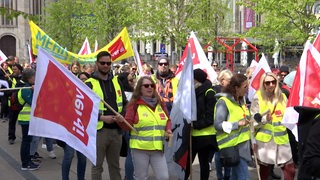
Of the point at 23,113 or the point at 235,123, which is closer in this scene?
the point at 235,123

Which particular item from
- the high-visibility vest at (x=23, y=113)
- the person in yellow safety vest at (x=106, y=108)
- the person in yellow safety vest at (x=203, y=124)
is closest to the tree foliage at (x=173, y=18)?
the high-visibility vest at (x=23, y=113)

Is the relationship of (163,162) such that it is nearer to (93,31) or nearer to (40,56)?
(40,56)

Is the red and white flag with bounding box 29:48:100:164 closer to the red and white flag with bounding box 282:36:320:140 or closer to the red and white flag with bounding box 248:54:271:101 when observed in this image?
the red and white flag with bounding box 282:36:320:140

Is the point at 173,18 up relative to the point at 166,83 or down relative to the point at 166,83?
up

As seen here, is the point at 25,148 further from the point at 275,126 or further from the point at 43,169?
the point at 275,126

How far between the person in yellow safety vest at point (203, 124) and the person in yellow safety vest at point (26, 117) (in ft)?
9.95

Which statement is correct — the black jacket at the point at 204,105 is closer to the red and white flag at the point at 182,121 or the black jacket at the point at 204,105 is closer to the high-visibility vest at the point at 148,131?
the red and white flag at the point at 182,121

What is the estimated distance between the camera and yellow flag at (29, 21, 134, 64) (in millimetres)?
10500

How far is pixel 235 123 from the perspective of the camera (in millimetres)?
5883

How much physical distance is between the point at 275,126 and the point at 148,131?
1856mm

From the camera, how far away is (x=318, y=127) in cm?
370

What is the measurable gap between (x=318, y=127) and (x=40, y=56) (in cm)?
294

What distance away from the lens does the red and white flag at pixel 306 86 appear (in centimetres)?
462

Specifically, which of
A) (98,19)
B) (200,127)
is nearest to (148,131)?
(200,127)
